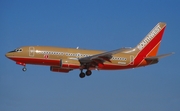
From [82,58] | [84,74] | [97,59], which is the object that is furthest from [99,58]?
[84,74]

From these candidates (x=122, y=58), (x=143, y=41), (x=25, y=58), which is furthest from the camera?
(x=143, y=41)

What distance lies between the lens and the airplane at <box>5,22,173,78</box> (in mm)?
81688

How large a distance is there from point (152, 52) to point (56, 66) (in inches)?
759

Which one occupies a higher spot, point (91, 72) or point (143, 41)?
point (143, 41)

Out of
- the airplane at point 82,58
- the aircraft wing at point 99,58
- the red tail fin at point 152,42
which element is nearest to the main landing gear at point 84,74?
the airplane at point 82,58

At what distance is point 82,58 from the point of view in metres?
83.0

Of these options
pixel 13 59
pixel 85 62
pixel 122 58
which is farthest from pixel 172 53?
pixel 13 59

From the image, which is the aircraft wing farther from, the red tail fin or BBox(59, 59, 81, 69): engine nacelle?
the red tail fin

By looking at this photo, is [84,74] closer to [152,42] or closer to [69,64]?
[69,64]

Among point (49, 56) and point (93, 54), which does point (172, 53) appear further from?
point (49, 56)

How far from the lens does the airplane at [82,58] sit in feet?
268

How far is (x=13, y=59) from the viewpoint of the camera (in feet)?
270

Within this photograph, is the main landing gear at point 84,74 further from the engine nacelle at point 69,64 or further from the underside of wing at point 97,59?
the engine nacelle at point 69,64

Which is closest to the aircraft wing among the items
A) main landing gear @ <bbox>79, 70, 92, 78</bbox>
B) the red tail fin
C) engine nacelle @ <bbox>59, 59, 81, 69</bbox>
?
engine nacelle @ <bbox>59, 59, 81, 69</bbox>
